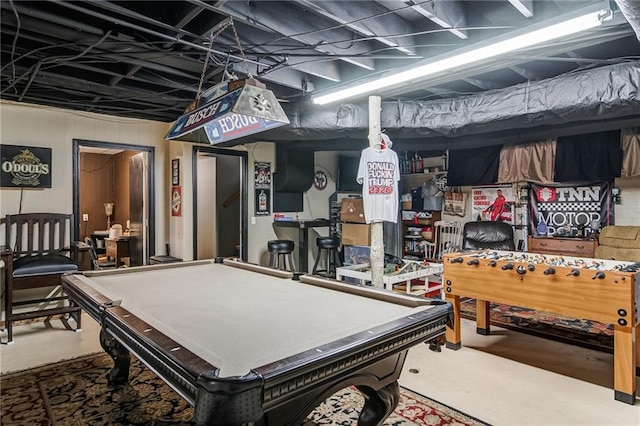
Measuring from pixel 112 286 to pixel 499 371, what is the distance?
9.73ft

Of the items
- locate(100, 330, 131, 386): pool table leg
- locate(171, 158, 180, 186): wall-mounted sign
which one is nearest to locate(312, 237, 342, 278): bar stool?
locate(171, 158, 180, 186): wall-mounted sign

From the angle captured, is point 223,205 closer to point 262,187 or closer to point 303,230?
point 262,187

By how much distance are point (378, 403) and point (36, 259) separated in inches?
156

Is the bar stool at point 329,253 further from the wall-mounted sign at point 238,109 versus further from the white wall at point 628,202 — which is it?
the white wall at point 628,202

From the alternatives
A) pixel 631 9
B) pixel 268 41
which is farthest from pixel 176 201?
pixel 631 9

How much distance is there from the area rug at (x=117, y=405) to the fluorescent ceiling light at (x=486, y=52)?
7.85 ft

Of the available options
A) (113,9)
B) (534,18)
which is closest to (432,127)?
(534,18)

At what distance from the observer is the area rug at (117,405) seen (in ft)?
7.79

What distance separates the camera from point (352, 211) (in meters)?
6.52

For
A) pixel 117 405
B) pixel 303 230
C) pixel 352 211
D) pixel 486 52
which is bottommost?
pixel 117 405

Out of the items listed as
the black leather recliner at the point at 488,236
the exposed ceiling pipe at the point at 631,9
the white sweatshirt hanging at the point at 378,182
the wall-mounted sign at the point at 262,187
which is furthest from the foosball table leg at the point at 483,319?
the wall-mounted sign at the point at 262,187

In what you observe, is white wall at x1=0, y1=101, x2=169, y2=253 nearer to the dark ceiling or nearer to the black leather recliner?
the dark ceiling

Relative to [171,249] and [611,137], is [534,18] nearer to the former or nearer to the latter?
[611,137]

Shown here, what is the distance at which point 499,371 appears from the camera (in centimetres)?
307
